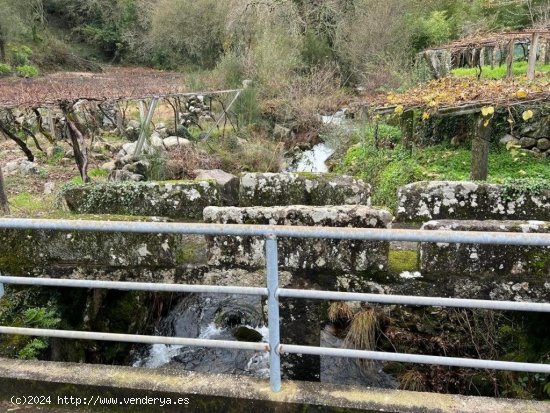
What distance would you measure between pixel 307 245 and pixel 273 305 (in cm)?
111

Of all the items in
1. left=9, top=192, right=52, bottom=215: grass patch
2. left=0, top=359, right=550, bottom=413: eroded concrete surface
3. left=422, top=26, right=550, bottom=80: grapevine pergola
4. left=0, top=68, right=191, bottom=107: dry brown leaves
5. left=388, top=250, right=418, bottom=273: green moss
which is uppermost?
left=422, top=26, right=550, bottom=80: grapevine pergola

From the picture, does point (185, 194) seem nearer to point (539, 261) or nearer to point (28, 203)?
point (539, 261)

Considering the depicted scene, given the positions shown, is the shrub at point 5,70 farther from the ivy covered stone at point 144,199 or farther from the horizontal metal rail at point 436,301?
the horizontal metal rail at point 436,301

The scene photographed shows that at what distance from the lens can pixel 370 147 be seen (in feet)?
37.3

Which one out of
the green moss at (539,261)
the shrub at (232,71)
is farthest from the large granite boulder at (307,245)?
the shrub at (232,71)

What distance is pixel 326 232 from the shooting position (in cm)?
206

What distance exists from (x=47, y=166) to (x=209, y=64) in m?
14.9

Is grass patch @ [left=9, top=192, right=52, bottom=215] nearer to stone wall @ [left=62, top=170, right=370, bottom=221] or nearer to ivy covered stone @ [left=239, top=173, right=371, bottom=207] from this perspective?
stone wall @ [left=62, top=170, right=370, bottom=221]

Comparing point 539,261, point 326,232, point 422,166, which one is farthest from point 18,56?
point 539,261

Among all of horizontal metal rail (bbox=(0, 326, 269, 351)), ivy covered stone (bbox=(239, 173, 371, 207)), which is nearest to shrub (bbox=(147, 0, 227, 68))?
ivy covered stone (bbox=(239, 173, 371, 207))

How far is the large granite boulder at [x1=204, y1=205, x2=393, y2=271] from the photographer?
3229mm

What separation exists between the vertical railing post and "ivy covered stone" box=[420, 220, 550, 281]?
142cm

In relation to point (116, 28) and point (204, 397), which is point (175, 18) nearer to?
point (116, 28)

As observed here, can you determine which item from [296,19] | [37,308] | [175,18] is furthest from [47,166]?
[175,18]
